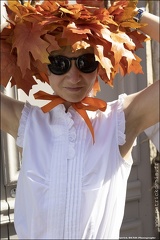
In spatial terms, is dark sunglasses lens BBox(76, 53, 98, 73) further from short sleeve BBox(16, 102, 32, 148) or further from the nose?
short sleeve BBox(16, 102, 32, 148)

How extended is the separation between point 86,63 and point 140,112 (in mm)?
260

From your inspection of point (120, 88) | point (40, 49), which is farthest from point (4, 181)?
point (40, 49)

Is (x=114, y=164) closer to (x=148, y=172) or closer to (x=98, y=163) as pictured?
(x=98, y=163)

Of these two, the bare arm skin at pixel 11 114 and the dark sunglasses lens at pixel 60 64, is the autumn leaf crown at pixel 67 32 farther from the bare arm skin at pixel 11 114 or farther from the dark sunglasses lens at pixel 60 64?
the bare arm skin at pixel 11 114

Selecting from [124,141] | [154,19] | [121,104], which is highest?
[154,19]

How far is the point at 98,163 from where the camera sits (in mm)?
1633

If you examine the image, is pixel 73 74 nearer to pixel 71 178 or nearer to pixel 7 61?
pixel 7 61

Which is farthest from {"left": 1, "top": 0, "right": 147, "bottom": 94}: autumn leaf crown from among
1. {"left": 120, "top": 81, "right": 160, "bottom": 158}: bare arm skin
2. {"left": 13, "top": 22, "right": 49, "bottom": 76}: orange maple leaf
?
{"left": 120, "top": 81, "right": 160, "bottom": 158}: bare arm skin

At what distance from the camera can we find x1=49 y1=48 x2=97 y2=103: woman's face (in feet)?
5.32

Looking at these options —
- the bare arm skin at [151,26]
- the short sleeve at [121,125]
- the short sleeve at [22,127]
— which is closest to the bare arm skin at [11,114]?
the short sleeve at [22,127]

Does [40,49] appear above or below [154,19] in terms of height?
below

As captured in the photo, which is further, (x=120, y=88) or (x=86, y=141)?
(x=120, y=88)

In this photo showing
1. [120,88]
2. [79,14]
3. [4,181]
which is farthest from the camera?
[120,88]

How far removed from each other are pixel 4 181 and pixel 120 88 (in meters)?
0.85
